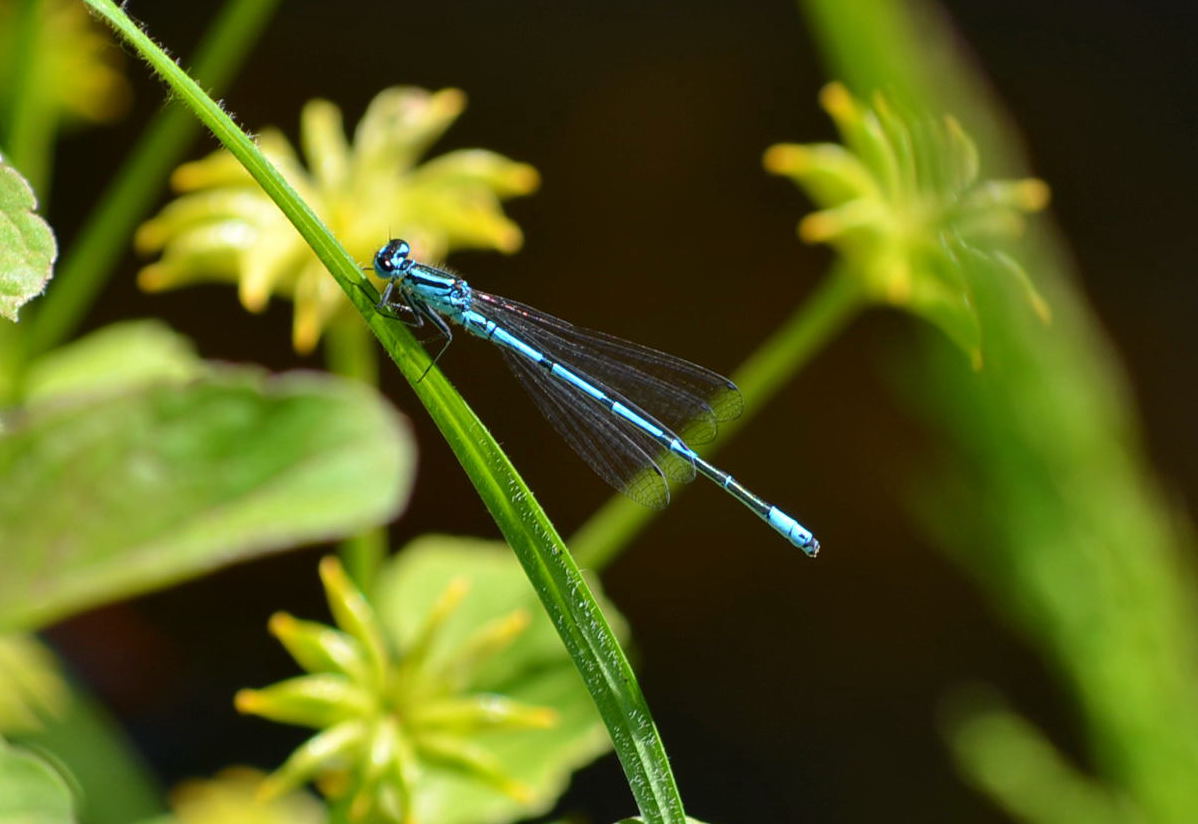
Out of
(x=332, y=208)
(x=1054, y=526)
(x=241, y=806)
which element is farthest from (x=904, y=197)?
(x=1054, y=526)

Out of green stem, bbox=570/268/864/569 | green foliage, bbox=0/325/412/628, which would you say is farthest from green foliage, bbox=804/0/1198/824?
green foliage, bbox=0/325/412/628

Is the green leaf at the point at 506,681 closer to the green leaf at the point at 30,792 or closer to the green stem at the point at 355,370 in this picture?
the green stem at the point at 355,370

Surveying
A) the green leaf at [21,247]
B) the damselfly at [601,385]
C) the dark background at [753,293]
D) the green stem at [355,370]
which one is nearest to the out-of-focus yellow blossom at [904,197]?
the damselfly at [601,385]

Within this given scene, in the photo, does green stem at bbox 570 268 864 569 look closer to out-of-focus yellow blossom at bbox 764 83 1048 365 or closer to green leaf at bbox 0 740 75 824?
out-of-focus yellow blossom at bbox 764 83 1048 365

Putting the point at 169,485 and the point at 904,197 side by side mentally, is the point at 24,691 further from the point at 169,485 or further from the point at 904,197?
the point at 904,197

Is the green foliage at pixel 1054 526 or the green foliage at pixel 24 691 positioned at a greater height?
the green foliage at pixel 1054 526

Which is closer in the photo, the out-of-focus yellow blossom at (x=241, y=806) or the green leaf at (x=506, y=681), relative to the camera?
the green leaf at (x=506, y=681)

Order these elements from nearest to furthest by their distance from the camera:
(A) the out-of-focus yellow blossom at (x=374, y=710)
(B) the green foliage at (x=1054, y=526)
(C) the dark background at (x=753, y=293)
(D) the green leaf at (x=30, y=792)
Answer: (D) the green leaf at (x=30, y=792) → (A) the out-of-focus yellow blossom at (x=374, y=710) → (B) the green foliage at (x=1054, y=526) → (C) the dark background at (x=753, y=293)
